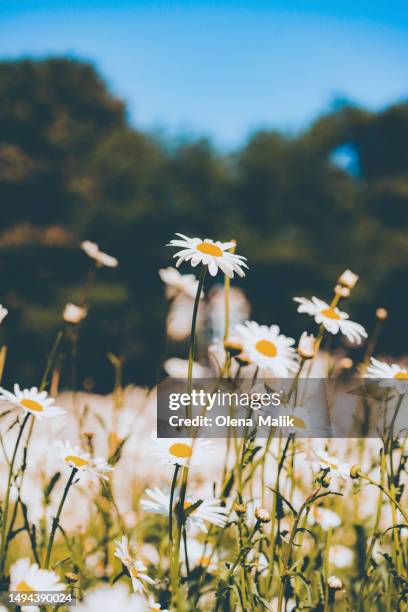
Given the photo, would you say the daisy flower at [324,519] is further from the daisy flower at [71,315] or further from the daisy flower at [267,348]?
the daisy flower at [71,315]

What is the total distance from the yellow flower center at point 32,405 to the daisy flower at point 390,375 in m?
0.54

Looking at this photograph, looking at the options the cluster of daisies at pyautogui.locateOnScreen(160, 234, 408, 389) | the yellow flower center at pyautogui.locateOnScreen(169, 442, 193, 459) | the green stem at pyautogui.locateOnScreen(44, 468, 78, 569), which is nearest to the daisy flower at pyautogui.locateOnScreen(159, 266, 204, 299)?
the cluster of daisies at pyautogui.locateOnScreen(160, 234, 408, 389)

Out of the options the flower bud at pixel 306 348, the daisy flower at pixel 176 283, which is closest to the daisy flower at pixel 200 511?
the flower bud at pixel 306 348

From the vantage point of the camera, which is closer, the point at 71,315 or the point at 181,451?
the point at 181,451

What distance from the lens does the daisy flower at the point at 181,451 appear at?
2.62 ft

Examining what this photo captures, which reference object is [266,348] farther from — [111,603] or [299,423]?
[111,603]

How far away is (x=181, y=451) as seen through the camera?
86 centimetres

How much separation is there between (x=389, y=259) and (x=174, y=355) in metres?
5.25

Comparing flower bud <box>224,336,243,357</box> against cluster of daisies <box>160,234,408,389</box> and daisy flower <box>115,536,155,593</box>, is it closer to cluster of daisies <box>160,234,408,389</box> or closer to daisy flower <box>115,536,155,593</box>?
cluster of daisies <box>160,234,408,389</box>

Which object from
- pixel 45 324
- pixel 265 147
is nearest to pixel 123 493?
pixel 45 324

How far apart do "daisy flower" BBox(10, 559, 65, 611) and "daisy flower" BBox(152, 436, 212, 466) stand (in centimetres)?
21

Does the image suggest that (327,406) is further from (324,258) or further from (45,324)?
(324,258)

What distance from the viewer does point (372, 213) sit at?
12.6 metres

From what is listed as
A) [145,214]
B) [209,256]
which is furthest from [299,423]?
[145,214]
